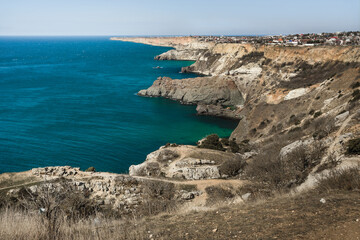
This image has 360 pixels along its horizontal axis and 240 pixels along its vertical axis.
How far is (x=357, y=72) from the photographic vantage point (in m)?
39.2

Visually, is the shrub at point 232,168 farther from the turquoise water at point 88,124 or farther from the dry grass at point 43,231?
the dry grass at point 43,231

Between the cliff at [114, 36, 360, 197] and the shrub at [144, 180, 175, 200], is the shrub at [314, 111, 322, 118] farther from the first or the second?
the shrub at [144, 180, 175, 200]

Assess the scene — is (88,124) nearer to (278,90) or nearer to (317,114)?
(278,90)

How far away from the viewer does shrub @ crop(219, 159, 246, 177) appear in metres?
24.2

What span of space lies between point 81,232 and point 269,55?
225 feet

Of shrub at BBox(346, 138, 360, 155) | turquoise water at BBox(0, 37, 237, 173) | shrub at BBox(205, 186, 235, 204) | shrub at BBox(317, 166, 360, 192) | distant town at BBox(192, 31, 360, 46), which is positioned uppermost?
distant town at BBox(192, 31, 360, 46)

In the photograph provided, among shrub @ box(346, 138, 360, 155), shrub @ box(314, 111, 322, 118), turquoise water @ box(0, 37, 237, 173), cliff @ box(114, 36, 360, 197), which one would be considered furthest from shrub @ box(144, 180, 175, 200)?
shrub @ box(314, 111, 322, 118)

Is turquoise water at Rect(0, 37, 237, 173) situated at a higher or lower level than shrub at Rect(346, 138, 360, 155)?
lower

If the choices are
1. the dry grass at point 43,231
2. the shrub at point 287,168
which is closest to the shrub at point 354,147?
the shrub at point 287,168

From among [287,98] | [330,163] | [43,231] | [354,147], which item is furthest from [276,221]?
[287,98]

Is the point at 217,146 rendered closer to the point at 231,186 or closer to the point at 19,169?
the point at 231,186

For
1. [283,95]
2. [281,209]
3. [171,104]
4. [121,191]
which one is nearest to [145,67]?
[171,104]

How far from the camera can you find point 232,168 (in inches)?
958

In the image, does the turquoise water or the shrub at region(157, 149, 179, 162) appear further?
the turquoise water
